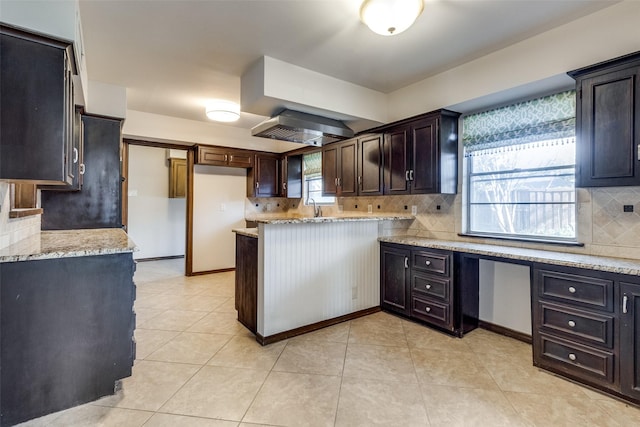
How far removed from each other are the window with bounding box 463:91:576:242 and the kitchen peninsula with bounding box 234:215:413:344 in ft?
3.63

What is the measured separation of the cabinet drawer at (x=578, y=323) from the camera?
6.43 ft

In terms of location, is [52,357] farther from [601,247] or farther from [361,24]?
[601,247]

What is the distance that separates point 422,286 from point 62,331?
2.90m

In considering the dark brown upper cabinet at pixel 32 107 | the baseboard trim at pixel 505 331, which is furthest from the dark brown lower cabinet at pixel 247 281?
the baseboard trim at pixel 505 331

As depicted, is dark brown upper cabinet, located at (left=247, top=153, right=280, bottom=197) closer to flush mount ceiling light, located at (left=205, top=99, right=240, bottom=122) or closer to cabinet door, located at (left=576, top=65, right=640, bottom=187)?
flush mount ceiling light, located at (left=205, top=99, right=240, bottom=122)

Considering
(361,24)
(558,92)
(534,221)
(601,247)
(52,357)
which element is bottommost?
(52,357)

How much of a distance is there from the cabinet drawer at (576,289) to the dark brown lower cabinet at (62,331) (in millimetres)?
2926

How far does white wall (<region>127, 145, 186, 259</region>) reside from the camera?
20.4ft

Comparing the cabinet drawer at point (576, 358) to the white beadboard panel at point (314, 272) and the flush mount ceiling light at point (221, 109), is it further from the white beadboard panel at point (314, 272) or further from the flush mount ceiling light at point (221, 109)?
the flush mount ceiling light at point (221, 109)

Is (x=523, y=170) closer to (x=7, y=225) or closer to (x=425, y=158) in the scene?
(x=425, y=158)

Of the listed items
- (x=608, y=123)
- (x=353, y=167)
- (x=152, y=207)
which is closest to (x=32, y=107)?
(x=353, y=167)

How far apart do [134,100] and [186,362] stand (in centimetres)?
342

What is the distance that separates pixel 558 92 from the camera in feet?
8.54

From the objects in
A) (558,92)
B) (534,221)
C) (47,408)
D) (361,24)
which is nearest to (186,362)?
(47,408)
